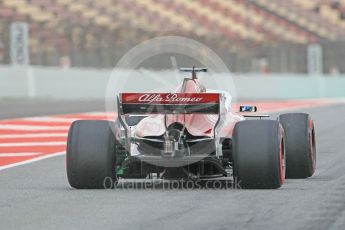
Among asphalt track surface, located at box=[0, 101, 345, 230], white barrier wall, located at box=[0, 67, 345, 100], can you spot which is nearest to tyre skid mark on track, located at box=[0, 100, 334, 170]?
asphalt track surface, located at box=[0, 101, 345, 230]

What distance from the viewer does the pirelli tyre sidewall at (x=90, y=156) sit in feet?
27.0

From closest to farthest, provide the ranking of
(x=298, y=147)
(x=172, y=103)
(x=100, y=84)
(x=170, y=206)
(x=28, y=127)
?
(x=170, y=206) → (x=172, y=103) → (x=298, y=147) → (x=28, y=127) → (x=100, y=84)

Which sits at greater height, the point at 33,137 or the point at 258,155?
the point at 258,155

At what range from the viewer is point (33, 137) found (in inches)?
632

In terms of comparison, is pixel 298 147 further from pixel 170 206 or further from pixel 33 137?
pixel 33 137

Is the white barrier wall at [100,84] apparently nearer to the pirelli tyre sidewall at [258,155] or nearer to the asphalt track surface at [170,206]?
the asphalt track surface at [170,206]

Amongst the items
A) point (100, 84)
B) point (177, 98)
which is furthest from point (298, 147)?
point (100, 84)

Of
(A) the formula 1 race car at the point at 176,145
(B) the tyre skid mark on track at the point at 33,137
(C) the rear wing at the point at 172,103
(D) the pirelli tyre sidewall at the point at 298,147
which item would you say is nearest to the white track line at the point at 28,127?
(B) the tyre skid mark on track at the point at 33,137

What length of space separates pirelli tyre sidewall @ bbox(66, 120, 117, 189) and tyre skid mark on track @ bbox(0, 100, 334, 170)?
1.22 meters

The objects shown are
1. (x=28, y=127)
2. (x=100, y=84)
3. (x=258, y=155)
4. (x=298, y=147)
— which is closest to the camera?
(x=258, y=155)

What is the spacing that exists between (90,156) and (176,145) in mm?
697

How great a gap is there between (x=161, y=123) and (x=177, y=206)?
1220 millimetres

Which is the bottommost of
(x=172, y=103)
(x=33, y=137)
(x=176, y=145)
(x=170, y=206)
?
(x=33, y=137)

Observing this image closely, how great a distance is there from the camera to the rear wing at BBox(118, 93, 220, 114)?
27.0ft
